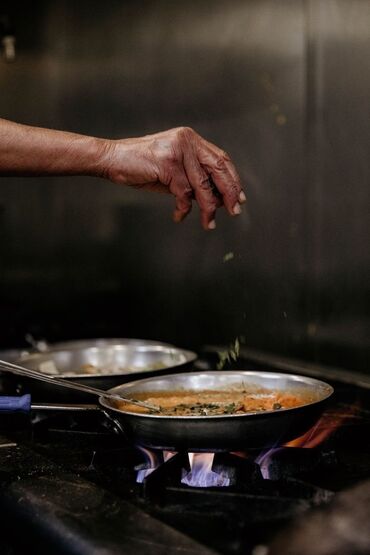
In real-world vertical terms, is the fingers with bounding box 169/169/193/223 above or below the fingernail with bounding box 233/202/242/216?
above

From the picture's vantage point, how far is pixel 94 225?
12.2 feet

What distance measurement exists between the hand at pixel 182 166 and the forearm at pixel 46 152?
0.04 metres

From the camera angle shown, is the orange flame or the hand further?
the hand

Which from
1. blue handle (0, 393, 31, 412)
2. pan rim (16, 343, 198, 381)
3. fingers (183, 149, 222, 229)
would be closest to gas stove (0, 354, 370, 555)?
blue handle (0, 393, 31, 412)

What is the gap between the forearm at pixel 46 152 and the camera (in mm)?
1682

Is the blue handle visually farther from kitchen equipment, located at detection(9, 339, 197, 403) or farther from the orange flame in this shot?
the orange flame

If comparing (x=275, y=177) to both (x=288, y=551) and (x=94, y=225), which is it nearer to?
(x=94, y=225)

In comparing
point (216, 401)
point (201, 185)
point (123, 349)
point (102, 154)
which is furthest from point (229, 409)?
point (123, 349)

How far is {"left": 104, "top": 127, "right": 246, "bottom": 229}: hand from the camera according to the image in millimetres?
1718

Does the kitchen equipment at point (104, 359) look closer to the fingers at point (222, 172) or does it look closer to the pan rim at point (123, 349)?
the pan rim at point (123, 349)

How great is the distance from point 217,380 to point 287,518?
67cm

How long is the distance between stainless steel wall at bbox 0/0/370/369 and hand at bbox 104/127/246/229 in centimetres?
40

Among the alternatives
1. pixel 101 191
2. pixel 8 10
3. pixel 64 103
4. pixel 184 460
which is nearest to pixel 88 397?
pixel 184 460

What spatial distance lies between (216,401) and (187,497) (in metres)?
0.43
